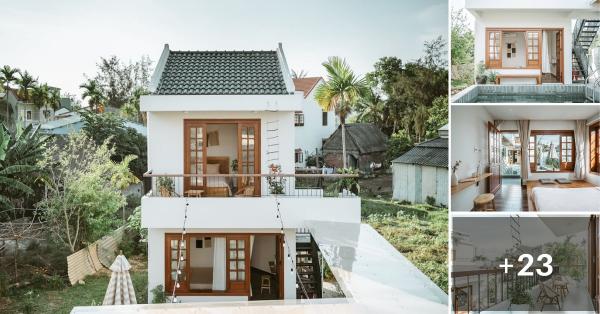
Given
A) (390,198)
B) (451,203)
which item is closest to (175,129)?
(390,198)

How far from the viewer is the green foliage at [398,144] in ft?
16.4

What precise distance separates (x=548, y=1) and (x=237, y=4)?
2.19 metres

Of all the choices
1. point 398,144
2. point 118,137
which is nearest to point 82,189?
point 118,137

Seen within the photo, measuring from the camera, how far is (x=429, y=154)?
16.6ft

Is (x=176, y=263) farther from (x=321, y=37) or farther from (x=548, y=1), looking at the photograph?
(x=548, y=1)

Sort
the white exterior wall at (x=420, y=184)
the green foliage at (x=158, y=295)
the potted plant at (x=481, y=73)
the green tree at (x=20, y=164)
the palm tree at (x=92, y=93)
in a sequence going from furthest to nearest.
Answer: the white exterior wall at (x=420, y=184) < the green foliage at (x=158, y=295) < the palm tree at (x=92, y=93) < the green tree at (x=20, y=164) < the potted plant at (x=481, y=73)

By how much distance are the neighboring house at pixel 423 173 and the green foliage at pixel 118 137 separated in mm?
1921

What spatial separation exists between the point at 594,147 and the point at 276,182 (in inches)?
86.4

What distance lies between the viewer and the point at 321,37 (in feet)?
16.3

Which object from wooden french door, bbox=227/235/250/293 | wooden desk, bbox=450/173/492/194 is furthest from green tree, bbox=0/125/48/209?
wooden desk, bbox=450/173/492/194

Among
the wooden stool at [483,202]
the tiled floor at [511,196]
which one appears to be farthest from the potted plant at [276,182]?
the tiled floor at [511,196]

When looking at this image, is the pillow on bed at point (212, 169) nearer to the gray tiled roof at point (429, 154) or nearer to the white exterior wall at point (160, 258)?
the white exterior wall at point (160, 258)

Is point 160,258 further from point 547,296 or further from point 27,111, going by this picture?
point 547,296

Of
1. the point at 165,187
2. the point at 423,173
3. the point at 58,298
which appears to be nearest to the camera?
the point at 58,298
